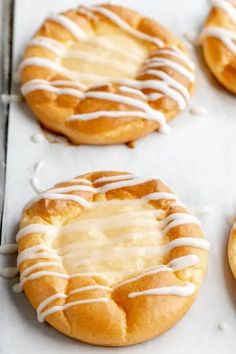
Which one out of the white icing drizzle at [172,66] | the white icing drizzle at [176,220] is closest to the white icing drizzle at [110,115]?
the white icing drizzle at [172,66]

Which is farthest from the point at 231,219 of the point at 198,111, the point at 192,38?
the point at 192,38

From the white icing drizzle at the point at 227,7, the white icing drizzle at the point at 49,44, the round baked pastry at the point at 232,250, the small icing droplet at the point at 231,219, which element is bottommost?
the white icing drizzle at the point at 49,44

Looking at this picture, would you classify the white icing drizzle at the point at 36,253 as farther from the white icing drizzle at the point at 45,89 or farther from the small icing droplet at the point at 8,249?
the white icing drizzle at the point at 45,89

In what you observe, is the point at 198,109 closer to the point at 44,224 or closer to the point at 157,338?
the point at 44,224

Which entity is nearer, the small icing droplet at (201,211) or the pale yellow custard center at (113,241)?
the pale yellow custard center at (113,241)

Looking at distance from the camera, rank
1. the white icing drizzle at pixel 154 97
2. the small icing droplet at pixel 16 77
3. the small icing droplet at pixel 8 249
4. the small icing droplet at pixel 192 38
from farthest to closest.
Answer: the small icing droplet at pixel 192 38 < the small icing droplet at pixel 16 77 < the white icing drizzle at pixel 154 97 < the small icing droplet at pixel 8 249

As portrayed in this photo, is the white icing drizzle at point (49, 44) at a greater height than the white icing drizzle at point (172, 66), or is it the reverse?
the white icing drizzle at point (172, 66)

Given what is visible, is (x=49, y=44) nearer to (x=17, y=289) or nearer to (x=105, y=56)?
(x=105, y=56)
